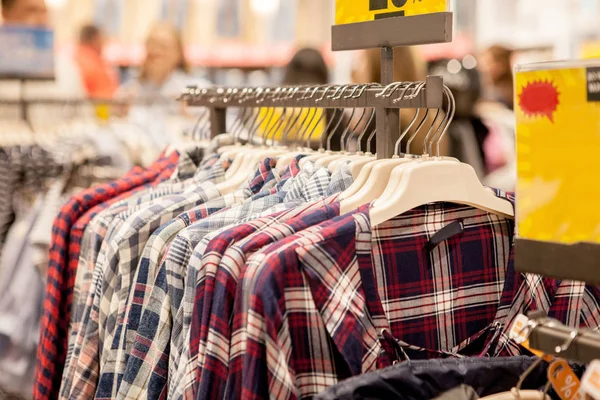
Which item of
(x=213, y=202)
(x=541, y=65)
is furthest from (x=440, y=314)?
(x=541, y=65)

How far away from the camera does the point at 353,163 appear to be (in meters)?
1.27

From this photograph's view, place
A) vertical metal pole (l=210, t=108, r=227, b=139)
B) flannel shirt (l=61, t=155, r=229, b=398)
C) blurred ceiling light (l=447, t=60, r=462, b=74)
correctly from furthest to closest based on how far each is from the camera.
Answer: blurred ceiling light (l=447, t=60, r=462, b=74) < vertical metal pole (l=210, t=108, r=227, b=139) < flannel shirt (l=61, t=155, r=229, b=398)

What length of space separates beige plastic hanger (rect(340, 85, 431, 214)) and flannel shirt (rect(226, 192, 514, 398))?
0.15ft

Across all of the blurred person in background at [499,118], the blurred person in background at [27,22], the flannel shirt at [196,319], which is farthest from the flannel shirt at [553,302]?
the blurred person in background at [27,22]

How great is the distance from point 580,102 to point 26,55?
268cm

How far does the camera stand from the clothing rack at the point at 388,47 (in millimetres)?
1197

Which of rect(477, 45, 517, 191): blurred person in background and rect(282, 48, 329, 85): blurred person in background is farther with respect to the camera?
rect(282, 48, 329, 85): blurred person in background

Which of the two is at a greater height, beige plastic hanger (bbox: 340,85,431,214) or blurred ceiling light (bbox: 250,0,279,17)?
blurred ceiling light (bbox: 250,0,279,17)

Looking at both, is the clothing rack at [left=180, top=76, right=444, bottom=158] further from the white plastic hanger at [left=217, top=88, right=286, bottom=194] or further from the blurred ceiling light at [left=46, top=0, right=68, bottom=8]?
the blurred ceiling light at [left=46, top=0, right=68, bottom=8]

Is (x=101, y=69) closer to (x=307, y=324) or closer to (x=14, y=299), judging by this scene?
(x=14, y=299)

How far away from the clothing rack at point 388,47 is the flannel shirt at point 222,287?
0.20 metres

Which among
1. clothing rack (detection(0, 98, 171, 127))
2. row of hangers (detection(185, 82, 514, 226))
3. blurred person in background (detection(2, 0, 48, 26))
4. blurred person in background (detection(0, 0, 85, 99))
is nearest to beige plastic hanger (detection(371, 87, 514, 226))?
row of hangers (detection(185, 82, 514, 226))

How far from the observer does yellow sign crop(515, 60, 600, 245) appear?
0.77m

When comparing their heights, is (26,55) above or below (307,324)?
above
